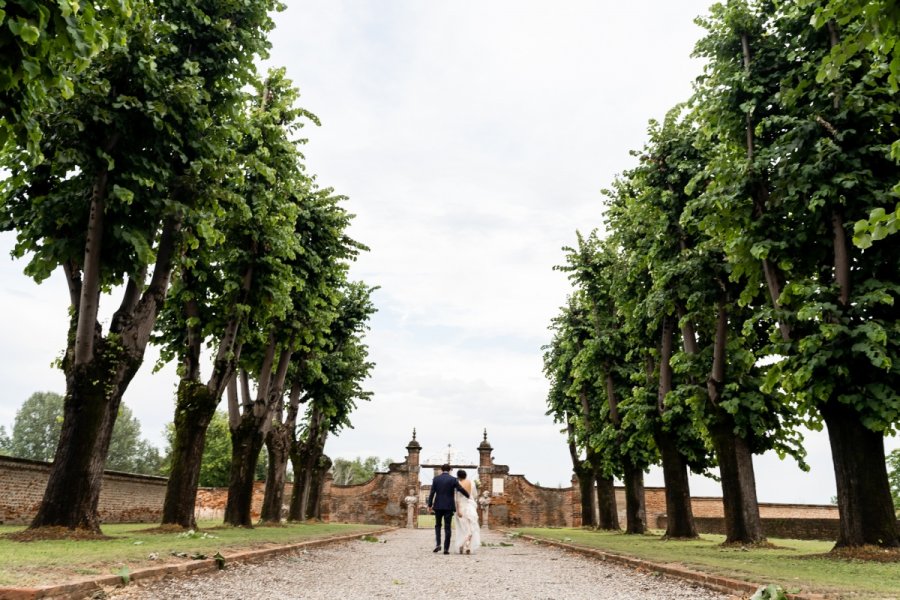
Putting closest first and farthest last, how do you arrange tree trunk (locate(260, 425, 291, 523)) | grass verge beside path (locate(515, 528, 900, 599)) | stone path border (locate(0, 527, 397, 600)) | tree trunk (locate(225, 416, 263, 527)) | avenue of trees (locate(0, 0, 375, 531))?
stone path border (locate(0, 527, 397, 600)) → grass verge beside path (locate(515, 528, 900, 599)) → avenue of trees (locate(0, 0, 375, 531)) → tree trunk (locate(225, 416, 263, 527)) → tree trunk (locate(260, 425, 291, 523))

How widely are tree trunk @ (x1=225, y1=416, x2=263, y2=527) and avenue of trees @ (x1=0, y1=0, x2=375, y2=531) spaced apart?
116 mm

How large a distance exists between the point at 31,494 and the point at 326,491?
25.1 meters

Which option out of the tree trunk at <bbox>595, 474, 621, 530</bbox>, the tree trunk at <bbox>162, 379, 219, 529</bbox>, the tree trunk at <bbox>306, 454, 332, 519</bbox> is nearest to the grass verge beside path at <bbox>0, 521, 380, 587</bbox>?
the tree trunk at <bbox>162, 379, 219, 529</bbox>

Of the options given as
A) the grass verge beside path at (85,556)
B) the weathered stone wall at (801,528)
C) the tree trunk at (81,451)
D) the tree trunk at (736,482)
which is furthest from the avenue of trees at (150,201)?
the weathered stone wall at (801,528)

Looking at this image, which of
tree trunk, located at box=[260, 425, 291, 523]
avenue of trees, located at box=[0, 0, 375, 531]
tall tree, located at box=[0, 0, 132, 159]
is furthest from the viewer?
tree trunk, located at box=[260, 425, 291, 523]

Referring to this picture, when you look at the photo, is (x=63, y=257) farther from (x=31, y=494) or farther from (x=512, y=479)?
(x=512, y=479)

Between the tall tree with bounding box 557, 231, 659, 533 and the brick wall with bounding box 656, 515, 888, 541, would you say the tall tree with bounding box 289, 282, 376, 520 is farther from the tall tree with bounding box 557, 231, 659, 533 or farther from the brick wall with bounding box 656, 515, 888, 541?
the brick wall with bounding box 656, 515, 888, 541

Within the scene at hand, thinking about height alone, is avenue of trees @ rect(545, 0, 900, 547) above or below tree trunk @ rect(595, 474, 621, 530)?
above

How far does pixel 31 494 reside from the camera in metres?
18.9

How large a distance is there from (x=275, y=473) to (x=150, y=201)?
14.7m

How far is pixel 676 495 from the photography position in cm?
1741

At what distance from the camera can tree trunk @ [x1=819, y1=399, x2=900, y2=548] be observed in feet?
34.0

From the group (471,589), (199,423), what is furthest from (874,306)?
(199,423)

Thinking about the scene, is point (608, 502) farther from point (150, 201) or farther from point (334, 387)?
point (150, 201)
